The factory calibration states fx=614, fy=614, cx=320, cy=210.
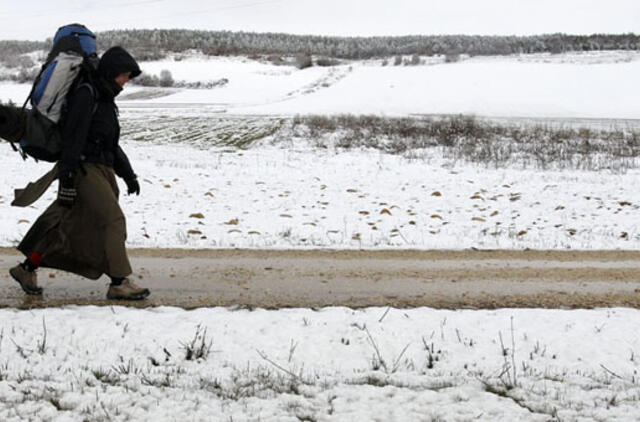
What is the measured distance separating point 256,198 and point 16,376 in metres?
8.93

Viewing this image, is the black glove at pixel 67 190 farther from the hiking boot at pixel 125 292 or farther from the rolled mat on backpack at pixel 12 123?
the hiking boot at pixel 125 292

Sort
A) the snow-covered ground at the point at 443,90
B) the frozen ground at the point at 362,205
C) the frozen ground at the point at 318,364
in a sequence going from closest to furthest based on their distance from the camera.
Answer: the frozen ground at the point at 318,364 → the frozen ground at the point at 362,205 → the snow-covered ground at the point at 443,90

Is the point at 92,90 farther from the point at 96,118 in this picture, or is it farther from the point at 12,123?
the point at 12,123

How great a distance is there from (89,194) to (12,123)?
79 cm

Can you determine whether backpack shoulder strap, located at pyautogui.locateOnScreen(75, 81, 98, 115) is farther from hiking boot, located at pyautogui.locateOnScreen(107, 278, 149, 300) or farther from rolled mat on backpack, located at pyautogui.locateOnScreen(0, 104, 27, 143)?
hiking boot, located at pyautogui.locateOnScreen(107, 278, 149, 300)

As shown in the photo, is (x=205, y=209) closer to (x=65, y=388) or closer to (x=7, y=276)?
(x=7, y=276)

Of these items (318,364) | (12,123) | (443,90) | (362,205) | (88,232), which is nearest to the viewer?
(318,364)

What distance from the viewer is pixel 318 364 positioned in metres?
4.31

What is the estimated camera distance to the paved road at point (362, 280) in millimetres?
5777

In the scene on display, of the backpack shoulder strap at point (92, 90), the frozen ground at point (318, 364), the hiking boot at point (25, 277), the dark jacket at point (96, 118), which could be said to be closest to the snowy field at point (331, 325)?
the frozen ground at point (318, 364)

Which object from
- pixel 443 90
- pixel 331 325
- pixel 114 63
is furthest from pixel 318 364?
pixel 443 90

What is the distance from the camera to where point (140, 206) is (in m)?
11.5

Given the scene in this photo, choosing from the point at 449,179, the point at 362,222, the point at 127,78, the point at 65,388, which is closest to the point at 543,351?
the point at 65,388

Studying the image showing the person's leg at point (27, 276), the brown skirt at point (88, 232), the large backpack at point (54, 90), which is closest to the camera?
the large backpack at point (54, 90)
